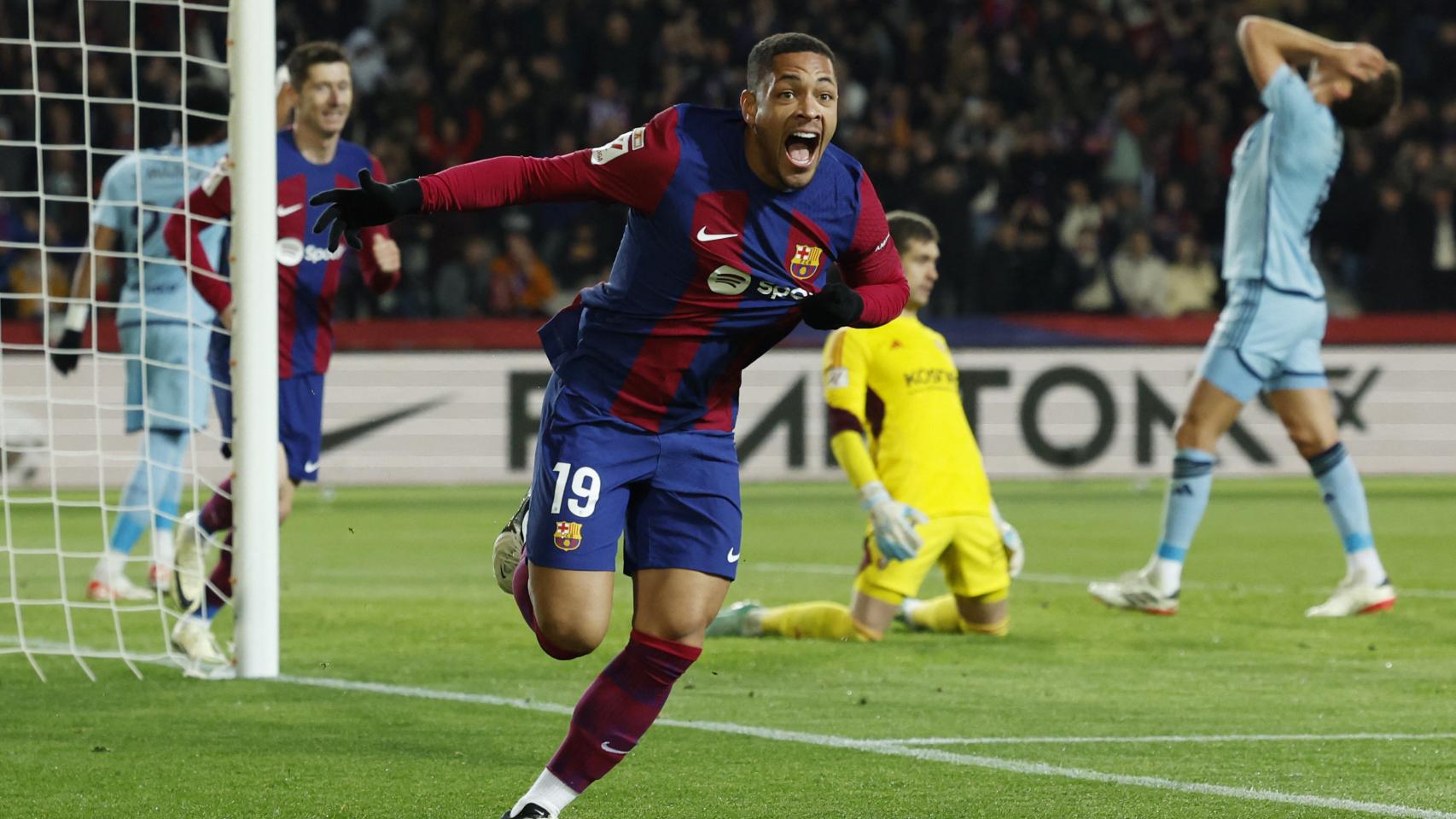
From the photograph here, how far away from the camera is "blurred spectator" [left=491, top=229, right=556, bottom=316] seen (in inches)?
683

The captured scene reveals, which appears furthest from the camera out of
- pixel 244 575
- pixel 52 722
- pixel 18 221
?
pixel 18 221

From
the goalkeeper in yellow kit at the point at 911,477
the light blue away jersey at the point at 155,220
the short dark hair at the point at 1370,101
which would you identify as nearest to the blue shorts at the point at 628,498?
the goalkeeper in yellow kit at the point at 911,477

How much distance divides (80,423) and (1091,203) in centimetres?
875

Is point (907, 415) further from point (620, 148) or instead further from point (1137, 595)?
point (620, 148)

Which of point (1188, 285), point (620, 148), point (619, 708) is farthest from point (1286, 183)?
point (1188, 285)

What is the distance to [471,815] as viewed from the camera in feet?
15.2

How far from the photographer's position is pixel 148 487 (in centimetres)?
894

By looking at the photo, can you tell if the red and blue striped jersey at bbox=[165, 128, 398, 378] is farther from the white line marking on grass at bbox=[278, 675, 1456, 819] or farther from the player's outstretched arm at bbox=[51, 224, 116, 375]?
the white line marking on grass at bbox=[278, 675, 1456, 819]

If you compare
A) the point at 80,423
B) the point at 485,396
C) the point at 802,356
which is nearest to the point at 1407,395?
the point at 802,356

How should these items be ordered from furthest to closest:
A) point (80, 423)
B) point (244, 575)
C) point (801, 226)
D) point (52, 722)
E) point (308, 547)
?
point (80, 423) < point (308, 547) < point (244, 575) < point (52, 722) < point (801, 226)

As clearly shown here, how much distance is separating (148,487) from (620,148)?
5068mm

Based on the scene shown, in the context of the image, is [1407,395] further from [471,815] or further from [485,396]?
[471,815]

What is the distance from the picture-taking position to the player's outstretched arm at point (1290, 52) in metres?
8.67

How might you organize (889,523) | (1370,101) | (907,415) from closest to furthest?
(889,523) < (907,415) < (1370,101)
